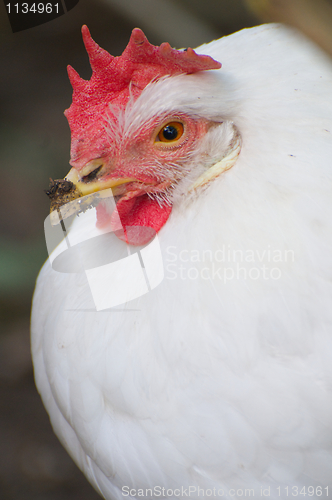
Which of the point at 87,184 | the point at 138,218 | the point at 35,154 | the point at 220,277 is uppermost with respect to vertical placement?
the point at 35,154

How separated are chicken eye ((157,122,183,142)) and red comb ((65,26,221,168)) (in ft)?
0.35

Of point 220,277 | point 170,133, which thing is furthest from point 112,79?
point 220,277

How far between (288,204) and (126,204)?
15.6 inches

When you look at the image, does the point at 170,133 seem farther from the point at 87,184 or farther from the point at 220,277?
the point at 220,277

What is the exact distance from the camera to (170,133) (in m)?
0.82

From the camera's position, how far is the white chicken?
2.40 ft

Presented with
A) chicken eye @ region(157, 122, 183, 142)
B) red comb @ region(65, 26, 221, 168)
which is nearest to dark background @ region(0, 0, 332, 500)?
red comb @ region(65, 26, 221, 168)

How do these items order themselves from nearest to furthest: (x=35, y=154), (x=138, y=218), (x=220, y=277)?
(x=220, y=277)
(x=138, y=218)
(x=35, y=154)

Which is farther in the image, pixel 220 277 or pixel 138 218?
pixel 138 218

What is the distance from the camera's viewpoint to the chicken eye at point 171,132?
0.82 meters

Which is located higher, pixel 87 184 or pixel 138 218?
pixel 87 184

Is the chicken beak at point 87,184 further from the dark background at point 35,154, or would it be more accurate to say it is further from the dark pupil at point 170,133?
the dark background at point 35,154

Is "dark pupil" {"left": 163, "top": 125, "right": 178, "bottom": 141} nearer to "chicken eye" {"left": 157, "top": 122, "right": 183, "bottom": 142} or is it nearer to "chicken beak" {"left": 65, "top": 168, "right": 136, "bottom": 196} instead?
"chicken eye" {"left": 157, "top": 122, "right": 183, "bottom": 142}

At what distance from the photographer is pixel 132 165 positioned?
830mm
